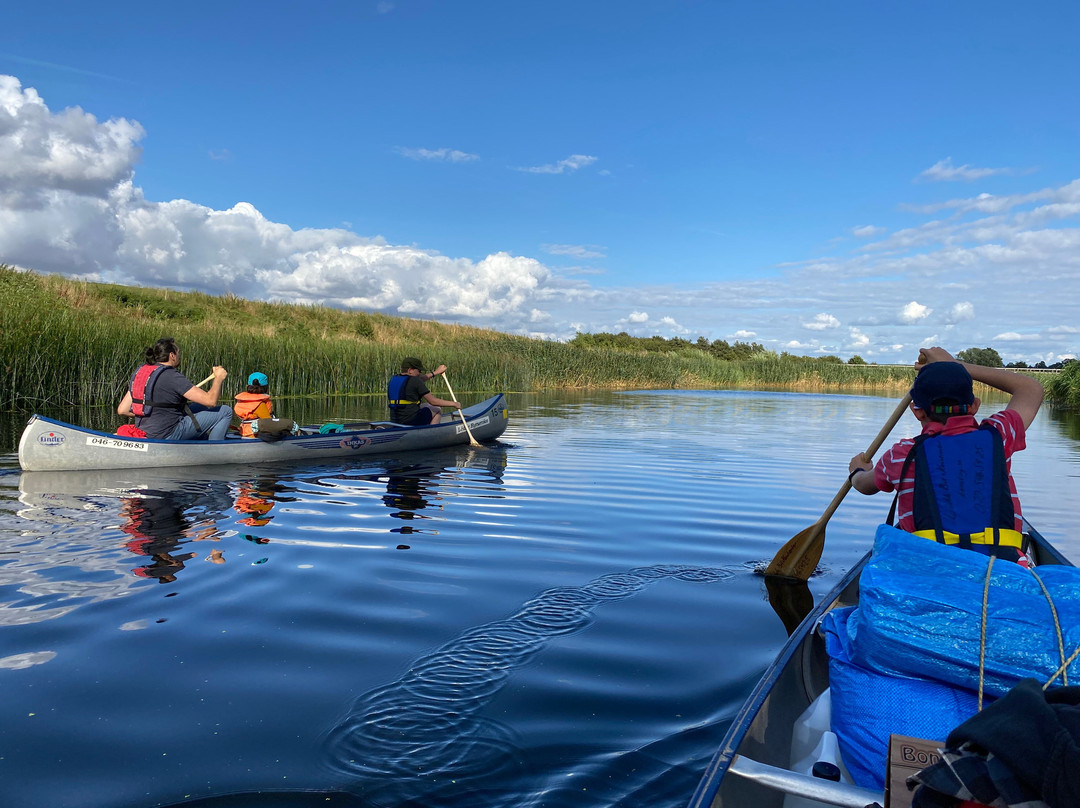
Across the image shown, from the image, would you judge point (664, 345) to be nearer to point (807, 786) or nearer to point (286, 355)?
point (286, 355)

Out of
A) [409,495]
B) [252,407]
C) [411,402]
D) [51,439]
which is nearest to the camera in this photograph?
[409,495]

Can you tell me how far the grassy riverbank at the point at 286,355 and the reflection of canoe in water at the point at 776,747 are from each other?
1563 centimetres

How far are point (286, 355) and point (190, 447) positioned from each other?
12.8m

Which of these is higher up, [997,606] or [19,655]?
[997,606]

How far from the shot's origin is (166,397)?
945 centimetres

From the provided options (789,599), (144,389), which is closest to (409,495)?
(144,389)

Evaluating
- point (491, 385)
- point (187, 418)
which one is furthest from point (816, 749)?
point (491, 385)

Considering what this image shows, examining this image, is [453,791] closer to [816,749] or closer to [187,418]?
[816,749]

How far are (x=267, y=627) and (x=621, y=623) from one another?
194 cm

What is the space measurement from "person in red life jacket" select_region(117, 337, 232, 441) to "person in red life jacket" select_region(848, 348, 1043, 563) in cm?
786

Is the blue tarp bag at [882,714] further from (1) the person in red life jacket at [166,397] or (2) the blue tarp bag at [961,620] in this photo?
(1) the person in red life jacket at [166,397]

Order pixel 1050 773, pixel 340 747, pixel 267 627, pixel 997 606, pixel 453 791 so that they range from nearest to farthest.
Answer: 1. pixel 1050 773
2. pixel 997 606
3. pixel 453 791
4. pixel 340 747
5. pixel 267 627

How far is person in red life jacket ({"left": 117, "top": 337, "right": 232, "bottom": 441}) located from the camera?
9211mm

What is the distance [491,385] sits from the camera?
3003cm
